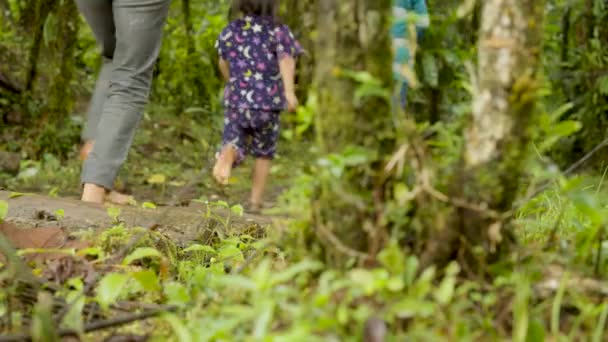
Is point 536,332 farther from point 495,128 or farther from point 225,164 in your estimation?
point 225,164

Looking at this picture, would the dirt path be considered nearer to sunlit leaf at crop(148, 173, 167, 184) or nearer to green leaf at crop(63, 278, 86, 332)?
green leaf at crop(63, 278, 86, 332)

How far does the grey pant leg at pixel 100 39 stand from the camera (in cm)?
428

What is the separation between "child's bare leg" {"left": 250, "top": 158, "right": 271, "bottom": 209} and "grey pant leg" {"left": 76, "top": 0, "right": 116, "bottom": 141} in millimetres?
1248

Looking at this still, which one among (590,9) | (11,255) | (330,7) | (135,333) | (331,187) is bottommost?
(135,333)

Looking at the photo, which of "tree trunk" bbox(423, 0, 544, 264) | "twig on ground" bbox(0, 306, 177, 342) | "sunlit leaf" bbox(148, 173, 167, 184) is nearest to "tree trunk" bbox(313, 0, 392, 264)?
"tree trunk" bbox(423, 0, 544, 264)

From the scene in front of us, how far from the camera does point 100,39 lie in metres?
4.38

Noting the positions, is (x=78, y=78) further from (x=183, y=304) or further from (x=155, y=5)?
(x=183, y=304)

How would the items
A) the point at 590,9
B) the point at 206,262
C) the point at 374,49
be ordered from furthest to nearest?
1. the point at 590,9
2. the point at 206,262
3. the point at 374,49

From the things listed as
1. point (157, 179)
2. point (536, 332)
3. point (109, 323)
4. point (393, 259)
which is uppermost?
point (393, 259)

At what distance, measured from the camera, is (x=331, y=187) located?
1.93 metres

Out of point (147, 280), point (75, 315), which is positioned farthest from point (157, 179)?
point (75, 315)

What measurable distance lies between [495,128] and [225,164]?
3.51 meters

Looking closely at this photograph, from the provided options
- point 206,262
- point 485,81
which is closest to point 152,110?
point 206,262

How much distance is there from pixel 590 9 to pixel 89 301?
18.9ft
